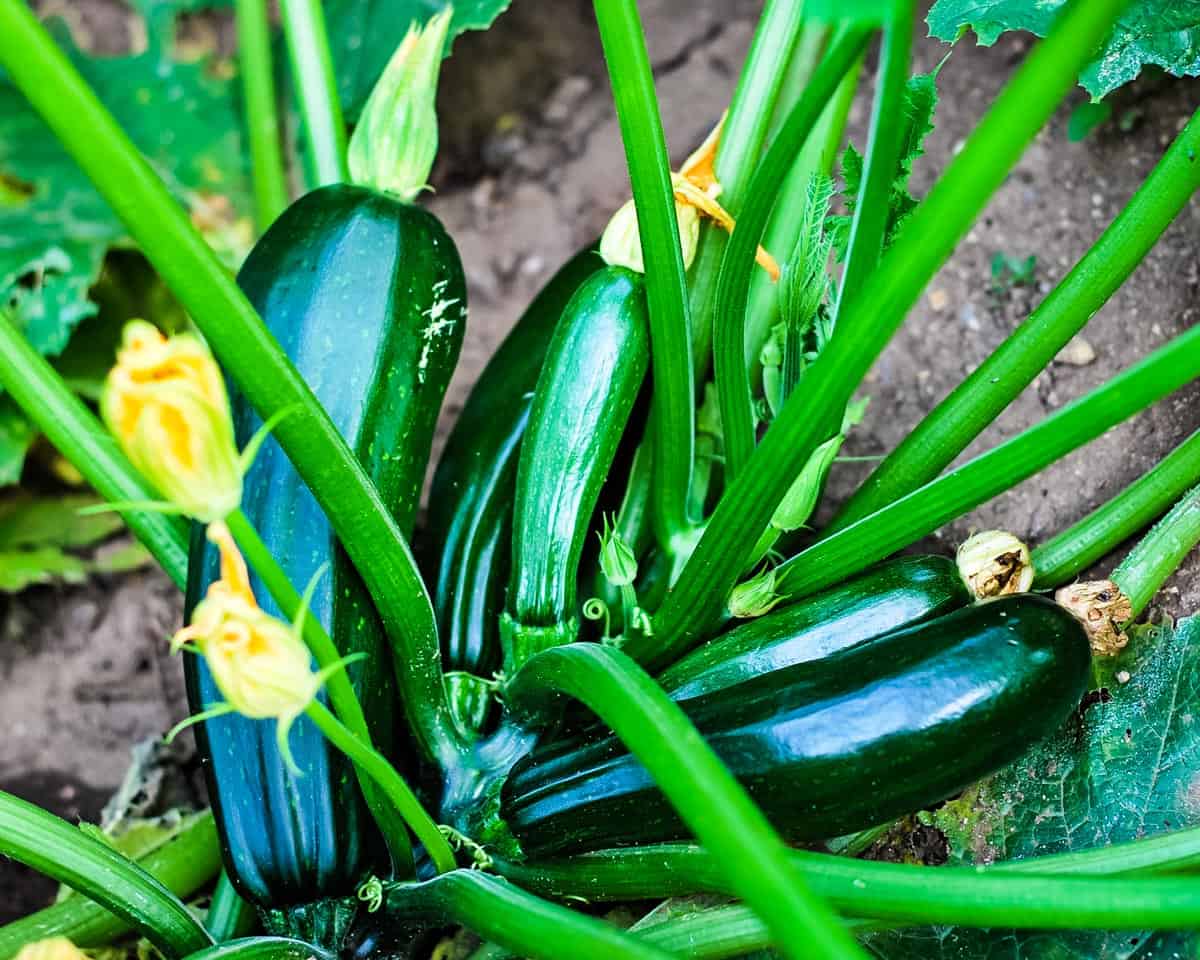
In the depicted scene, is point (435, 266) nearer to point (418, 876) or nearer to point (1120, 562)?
point (418, 876)

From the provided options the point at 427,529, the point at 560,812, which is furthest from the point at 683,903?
the point at 427,529

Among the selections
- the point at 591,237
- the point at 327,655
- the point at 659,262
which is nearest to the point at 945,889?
the point at 327,655

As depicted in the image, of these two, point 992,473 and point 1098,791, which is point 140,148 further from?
point 1098,791

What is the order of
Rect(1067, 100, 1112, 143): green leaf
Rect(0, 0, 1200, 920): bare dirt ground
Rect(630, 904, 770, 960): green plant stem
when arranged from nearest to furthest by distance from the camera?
Rect(630, 904, 770, 960): green plant stem < Rect(0, 0, 1200, 920): bare dirt ground < Rect(1067, 100, 1112, 143): green leaf

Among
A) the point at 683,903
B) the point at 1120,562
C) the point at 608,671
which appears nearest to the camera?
the point at 608,671

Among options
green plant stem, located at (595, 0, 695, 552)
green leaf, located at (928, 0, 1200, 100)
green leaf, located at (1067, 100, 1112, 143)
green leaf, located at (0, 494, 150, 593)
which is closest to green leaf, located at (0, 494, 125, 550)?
green leaf, located at (0, 494, 150, 593)

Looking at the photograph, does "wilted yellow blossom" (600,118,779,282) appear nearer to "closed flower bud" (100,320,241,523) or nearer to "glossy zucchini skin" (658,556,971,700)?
"glossy zucchini skin" (658,556,971,700)
